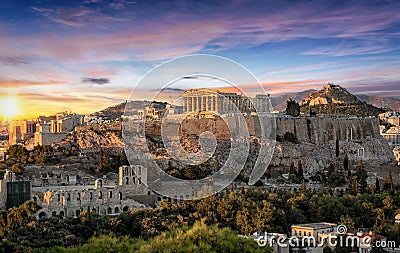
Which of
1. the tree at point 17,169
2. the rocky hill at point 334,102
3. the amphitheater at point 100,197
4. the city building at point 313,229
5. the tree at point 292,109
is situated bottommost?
the city building at point 313,229

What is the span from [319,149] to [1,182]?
18.0 metres

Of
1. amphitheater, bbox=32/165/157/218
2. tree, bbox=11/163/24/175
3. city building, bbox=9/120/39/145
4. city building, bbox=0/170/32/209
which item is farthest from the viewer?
city building, bbox=9/120/39/145

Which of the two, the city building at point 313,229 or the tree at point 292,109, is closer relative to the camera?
the city building at point 313,229

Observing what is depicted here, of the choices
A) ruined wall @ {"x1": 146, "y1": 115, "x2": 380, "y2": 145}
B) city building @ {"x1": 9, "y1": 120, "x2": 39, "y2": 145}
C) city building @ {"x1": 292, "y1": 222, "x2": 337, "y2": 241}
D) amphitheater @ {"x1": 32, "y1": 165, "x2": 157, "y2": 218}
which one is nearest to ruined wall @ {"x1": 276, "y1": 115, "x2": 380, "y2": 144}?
ruined wall @ {"x1": 146, "y1": 115, "x2": 380, "y2": 145}

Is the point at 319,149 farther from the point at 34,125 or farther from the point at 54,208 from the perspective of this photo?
the point at 34,125

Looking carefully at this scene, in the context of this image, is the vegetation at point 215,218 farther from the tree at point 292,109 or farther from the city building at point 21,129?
the city building at point 21,129

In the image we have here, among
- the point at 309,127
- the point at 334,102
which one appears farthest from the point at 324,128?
the point at 334,102

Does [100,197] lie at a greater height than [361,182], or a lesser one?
greater

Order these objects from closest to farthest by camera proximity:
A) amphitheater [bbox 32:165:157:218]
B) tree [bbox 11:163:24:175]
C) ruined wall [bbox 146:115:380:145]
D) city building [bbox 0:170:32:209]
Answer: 1. amphitheater [bbox 32:165:157:218]
2. city building [bbox 0:170:32:209]
3. tree [bbox 11:163:24:175]
4. ruined wall [bbox 146:115:380:145]

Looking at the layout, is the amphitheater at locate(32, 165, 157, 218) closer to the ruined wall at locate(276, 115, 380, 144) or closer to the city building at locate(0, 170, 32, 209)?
the city building at locate(0, 170, 32, 209)

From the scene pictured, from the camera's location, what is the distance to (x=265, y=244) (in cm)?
936

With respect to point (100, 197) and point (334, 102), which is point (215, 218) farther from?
point (334, 102)

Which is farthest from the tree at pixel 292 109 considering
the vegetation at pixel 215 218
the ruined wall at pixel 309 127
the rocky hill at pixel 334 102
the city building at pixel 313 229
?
the city building at pixel 313 229

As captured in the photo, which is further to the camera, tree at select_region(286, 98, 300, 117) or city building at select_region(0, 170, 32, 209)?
tree at select_region(286, 98, 300, 117)
